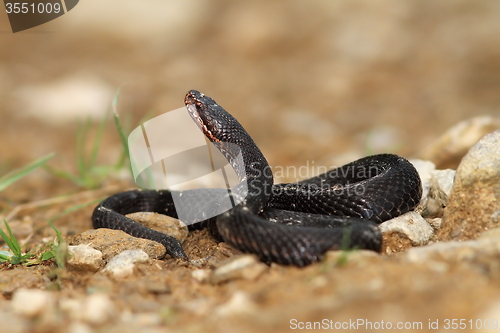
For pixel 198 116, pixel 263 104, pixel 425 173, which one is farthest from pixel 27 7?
pixel 425 173

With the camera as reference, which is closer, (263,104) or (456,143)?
(456,143)

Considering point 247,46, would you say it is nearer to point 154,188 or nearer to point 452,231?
point 154,188

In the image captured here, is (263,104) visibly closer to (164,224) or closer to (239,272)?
(164,224)

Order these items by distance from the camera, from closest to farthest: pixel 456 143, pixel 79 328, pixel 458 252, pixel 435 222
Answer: pixel 79 328
pixel 458 252
pixel 435 222
pixel 456 143

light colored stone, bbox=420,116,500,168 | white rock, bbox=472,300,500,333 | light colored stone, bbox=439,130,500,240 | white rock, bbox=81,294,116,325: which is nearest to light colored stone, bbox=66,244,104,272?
white rock, bbox=81,294,116,325

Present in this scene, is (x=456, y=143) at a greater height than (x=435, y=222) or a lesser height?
greater

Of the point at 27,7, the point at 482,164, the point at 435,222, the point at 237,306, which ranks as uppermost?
the point at 27,7

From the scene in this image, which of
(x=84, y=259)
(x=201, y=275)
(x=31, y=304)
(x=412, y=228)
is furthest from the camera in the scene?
(x=412, y=228)

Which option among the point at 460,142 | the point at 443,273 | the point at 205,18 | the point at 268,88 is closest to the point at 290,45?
the point at 268,88
